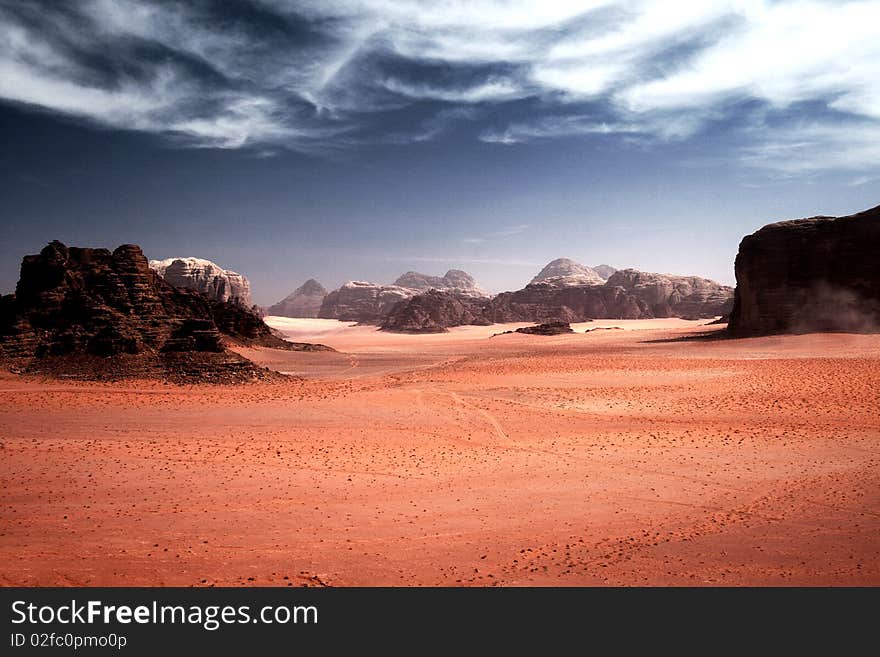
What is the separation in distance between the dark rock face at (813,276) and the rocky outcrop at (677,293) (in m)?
56.8

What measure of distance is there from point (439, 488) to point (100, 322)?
19803 millimetres

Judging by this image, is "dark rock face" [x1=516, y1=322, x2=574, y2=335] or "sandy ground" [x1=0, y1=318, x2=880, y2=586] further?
"dark rock face" [x1=516, y1=322, x2=574, y2=335]

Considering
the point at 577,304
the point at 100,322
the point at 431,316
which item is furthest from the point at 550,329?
the point at 100,322

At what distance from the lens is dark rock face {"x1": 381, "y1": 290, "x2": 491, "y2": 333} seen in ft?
275

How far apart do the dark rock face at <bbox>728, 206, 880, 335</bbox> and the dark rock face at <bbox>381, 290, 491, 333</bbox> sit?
47703 mm

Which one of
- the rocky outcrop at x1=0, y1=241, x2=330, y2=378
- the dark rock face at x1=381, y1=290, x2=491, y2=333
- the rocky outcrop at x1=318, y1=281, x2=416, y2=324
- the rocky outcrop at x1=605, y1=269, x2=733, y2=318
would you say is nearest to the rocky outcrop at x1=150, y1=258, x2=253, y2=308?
the dark rock face at x1=381, y1=290, x2=491, y2=333

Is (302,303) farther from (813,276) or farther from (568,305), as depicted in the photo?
(813,276)

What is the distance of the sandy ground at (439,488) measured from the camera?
18.3 ft

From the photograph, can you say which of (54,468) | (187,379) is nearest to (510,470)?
(54,468)

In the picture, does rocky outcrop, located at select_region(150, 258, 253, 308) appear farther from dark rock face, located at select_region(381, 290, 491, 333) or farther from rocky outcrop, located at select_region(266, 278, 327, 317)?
rocky outcrop, located at select_region(266, 278, 327, 317)

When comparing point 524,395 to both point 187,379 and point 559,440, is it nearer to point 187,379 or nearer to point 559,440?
point 559,440

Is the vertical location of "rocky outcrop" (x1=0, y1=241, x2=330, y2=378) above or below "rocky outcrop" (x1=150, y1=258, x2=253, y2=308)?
below

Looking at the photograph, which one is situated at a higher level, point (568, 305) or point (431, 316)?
point (568, 305)

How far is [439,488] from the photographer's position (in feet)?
27.3
